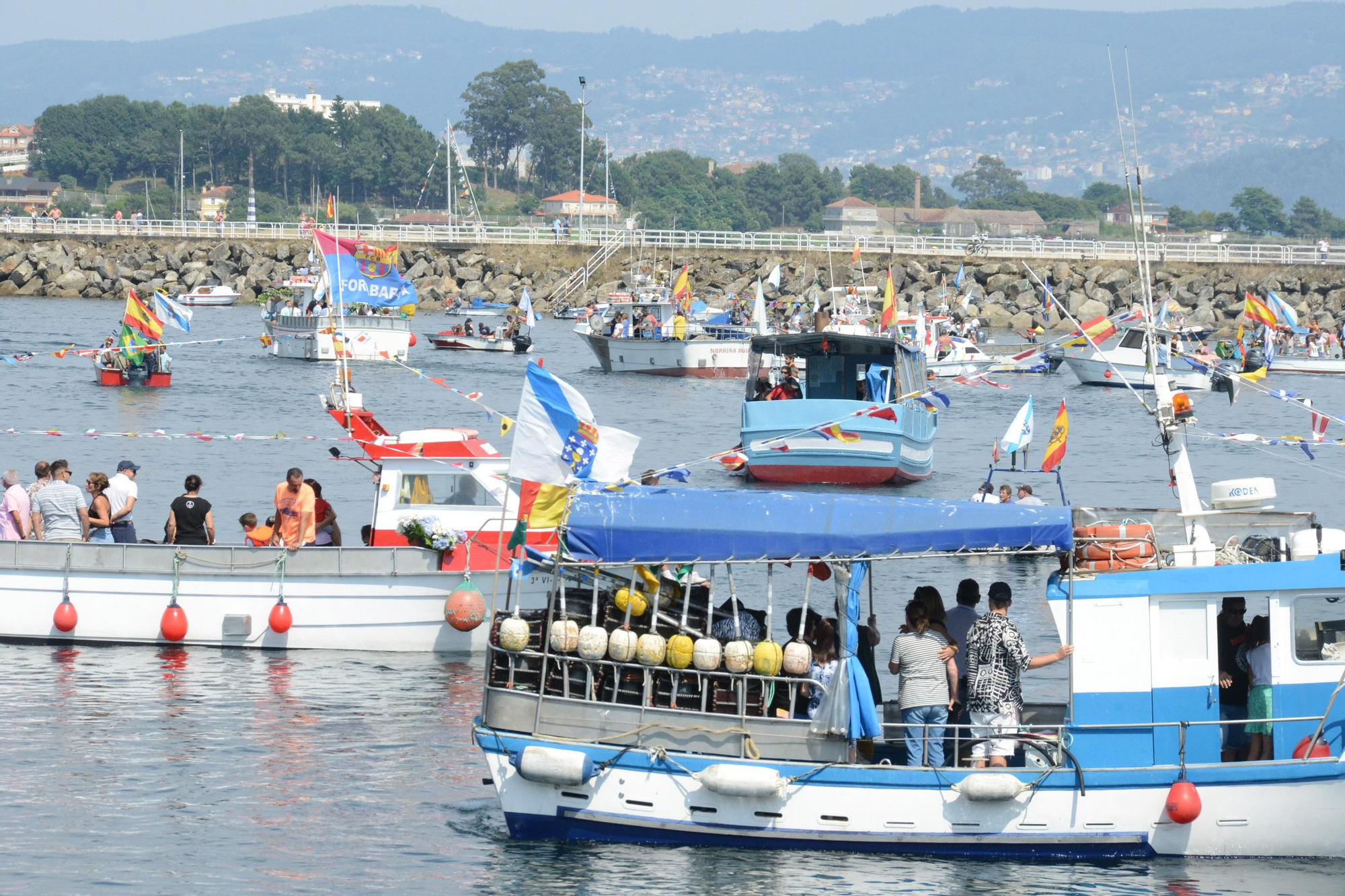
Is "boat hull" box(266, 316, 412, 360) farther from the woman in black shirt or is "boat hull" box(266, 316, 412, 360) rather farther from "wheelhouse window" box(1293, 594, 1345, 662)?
"wheelhouse window" box(1293, 594, 1345, 662)

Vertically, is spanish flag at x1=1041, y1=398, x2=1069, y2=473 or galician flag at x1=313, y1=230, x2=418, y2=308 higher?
galician flag at x1=313, y1=230, x2=418, y2=308

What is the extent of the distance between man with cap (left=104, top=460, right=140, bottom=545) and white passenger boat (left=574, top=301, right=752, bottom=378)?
4674 cm

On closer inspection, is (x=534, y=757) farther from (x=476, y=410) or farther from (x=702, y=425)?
(x=476, y=410)

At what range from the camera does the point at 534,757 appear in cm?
1545

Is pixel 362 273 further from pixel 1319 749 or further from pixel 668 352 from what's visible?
pixel 1319 749

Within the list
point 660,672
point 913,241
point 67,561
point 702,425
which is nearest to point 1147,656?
point 660,672

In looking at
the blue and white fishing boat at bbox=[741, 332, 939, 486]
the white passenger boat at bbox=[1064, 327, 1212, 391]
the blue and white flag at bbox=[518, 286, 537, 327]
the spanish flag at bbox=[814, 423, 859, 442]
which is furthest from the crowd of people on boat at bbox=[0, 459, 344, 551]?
the blue and white flag at bbox=[518, 286, 537, 327]

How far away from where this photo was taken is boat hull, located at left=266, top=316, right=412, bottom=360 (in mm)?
66438

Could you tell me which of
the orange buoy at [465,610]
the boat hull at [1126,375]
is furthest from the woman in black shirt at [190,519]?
the boat hull at [1126,375]

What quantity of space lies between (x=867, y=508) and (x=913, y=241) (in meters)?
96.7

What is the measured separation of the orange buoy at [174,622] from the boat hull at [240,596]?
9 cm

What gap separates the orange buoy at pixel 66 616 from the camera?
72.6ft

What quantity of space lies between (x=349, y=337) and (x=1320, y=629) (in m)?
53.7

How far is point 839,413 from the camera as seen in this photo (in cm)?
3825
